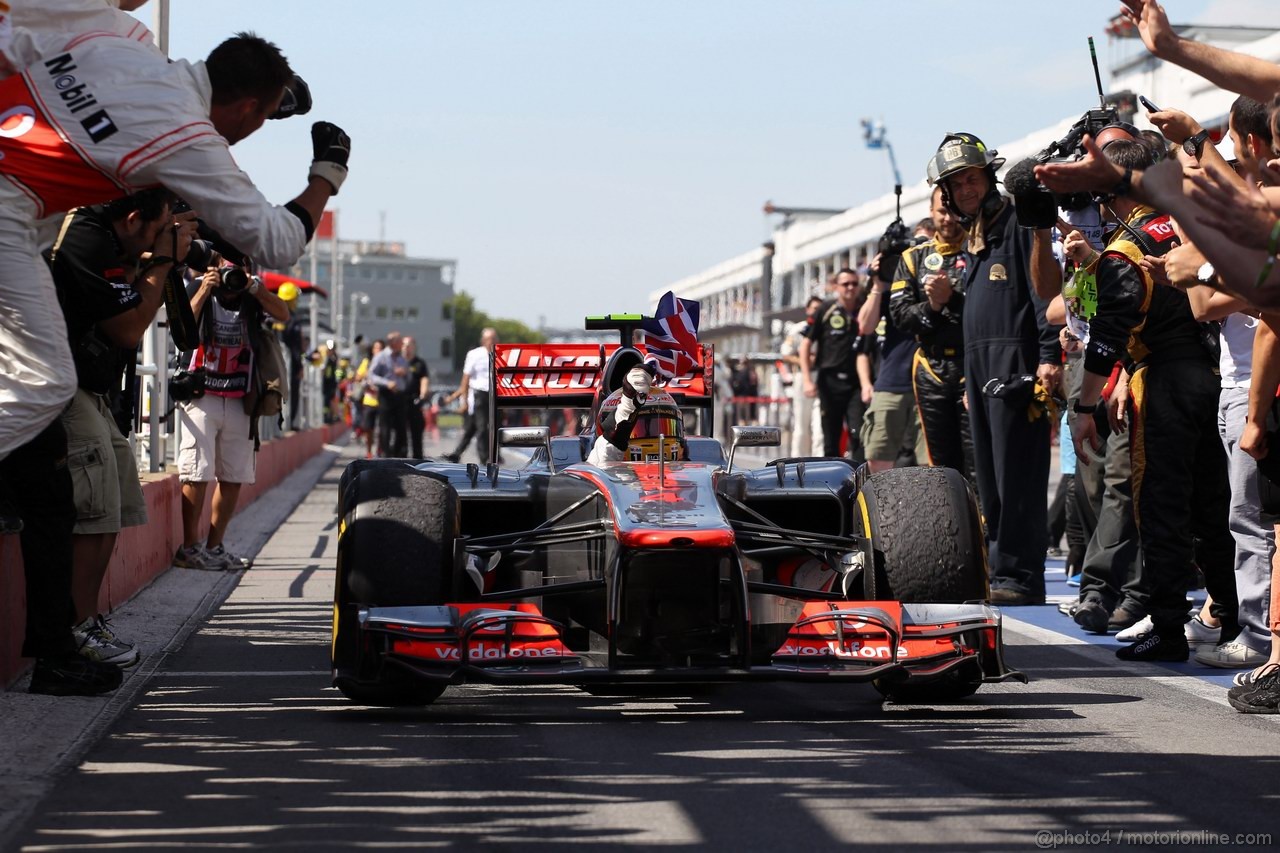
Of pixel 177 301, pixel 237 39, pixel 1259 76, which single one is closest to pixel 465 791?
pixel 237 39

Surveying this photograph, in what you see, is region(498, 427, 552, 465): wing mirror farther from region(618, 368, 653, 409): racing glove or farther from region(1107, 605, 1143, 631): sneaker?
region(1107, 605, 1143, 631): sneaker

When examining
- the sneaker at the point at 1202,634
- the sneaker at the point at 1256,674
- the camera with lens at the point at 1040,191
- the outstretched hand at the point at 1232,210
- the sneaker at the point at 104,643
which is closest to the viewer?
the outstretched hand at the point at 1232,210

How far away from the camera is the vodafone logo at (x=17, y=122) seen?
6.02 metres

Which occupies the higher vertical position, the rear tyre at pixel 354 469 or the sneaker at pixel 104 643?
the rear tyre at pixel 354 469

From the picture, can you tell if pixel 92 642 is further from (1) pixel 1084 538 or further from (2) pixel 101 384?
(1) pixel 1084 538

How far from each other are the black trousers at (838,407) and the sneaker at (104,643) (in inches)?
368

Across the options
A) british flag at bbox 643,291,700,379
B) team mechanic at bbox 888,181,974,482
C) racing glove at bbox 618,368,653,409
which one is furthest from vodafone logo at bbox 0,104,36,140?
team mechanic at bbox 888,181,974,482

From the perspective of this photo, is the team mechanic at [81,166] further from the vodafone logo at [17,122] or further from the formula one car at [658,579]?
the formula one car at [658,579]

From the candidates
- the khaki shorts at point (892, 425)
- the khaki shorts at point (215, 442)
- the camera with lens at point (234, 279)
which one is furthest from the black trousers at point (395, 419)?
the camera with lens at point (234, 279)

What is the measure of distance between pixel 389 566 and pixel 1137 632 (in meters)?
3.61

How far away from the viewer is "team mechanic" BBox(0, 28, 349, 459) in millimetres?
5957

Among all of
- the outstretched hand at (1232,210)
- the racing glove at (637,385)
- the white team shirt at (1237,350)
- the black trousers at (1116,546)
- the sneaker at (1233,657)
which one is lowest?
the sneaker at (1233,657)

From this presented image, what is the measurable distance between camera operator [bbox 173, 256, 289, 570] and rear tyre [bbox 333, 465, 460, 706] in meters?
4.70

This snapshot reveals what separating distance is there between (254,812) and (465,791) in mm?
575
